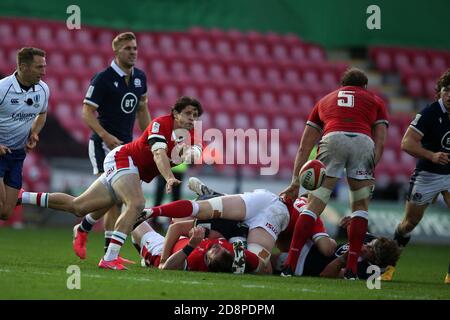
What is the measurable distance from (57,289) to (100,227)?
9.75 metres

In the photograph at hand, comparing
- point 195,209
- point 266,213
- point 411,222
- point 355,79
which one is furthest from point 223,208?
point 411,222

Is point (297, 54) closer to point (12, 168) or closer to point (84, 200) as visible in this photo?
point (12, 168)

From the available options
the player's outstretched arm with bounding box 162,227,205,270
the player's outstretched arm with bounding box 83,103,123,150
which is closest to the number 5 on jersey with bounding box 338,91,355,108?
the player's outstretched arm with bounding box 162,227,205,270

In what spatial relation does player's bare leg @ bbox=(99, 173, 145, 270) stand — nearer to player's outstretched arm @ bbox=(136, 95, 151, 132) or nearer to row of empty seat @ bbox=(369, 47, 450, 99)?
player's outstretched arm @ bbox=(136, 95, 151, 132)

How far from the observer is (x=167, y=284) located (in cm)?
733

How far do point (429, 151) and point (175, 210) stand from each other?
2643mm

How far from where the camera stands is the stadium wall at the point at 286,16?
1917 cm

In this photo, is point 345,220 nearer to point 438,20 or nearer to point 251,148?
point 251,148

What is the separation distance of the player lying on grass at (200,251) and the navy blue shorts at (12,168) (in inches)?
57.2

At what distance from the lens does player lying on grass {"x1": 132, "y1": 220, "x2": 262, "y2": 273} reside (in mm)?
8547

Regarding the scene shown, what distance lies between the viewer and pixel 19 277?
7.45 metres

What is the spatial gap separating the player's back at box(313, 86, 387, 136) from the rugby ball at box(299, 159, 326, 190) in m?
0.45

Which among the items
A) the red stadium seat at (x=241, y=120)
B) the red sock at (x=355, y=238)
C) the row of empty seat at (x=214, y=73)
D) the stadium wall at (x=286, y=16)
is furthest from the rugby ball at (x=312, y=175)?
the stadium wall at (x=286, y=16)

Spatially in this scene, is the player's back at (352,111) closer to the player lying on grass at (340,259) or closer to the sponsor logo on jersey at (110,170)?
the player lying on grass at (340,259)
